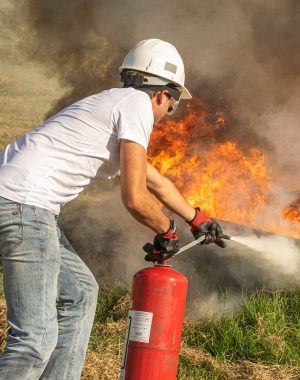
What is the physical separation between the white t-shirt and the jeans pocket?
0.18ft

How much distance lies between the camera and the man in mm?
3131

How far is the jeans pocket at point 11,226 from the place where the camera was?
3150 millimetres

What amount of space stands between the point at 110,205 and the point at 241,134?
300 centimetres

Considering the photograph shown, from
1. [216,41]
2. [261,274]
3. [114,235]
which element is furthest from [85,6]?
[261,274]

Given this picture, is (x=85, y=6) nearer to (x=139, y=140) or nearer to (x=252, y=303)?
(x=252, y=303)

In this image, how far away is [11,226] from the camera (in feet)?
10.4

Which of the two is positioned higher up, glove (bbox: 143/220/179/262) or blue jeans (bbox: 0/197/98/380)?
glove (bbox: 143/220/179/262)

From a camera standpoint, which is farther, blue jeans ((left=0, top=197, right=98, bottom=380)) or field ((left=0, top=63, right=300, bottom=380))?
field ((left=0, top=63, right=300, bottom=380))

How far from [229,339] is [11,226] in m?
2.42

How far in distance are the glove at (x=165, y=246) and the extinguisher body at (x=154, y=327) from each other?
0.44ft

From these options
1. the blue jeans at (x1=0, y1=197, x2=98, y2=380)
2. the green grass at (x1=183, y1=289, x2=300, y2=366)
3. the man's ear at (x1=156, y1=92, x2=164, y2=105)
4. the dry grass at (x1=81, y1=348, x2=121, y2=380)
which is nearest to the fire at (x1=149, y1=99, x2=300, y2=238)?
the green grass at (x1=183, y1=289, x2=300, y2=366)

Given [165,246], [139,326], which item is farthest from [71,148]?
[139,326]

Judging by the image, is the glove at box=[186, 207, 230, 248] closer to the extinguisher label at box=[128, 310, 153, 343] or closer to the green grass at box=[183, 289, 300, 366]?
the extinguisher label at box=[128, 310, 153, 343]

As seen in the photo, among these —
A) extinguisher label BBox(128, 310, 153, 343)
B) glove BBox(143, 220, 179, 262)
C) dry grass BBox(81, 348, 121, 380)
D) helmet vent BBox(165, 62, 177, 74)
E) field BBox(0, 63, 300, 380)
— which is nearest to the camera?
glove BBox(143, 220, 179, 262)
